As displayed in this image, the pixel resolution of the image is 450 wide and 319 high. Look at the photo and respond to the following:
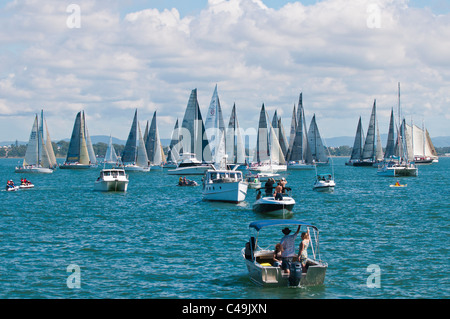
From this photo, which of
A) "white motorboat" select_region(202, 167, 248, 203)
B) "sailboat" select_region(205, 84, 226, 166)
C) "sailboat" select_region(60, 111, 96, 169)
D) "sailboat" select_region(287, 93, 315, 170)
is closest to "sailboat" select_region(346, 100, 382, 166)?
"sailboat" select_region(287, 93, 315, 170)

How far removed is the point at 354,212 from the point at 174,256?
25.0 metres

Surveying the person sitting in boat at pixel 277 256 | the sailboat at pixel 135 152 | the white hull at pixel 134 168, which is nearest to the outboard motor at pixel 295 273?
the person sitting in boat at pixel 277 256

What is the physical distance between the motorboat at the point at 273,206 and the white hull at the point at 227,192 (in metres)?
9.15

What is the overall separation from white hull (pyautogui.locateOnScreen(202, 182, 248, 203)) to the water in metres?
0.77

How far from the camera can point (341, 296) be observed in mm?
22688

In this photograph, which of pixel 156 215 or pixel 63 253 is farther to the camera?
pixel 156 215

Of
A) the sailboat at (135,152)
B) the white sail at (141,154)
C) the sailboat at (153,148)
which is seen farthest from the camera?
the sailboat at (153,148)

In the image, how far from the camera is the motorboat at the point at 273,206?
4444 centimetres

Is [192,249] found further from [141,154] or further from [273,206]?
[141,154]

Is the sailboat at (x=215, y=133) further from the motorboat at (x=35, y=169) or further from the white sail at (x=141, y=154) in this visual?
the white sail at (x=141, y=154)

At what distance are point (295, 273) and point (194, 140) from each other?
311 ft

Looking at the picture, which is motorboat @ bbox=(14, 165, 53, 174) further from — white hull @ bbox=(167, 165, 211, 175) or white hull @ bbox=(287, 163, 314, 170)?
white hull @ bbox=(287, 163, 314, 170)
